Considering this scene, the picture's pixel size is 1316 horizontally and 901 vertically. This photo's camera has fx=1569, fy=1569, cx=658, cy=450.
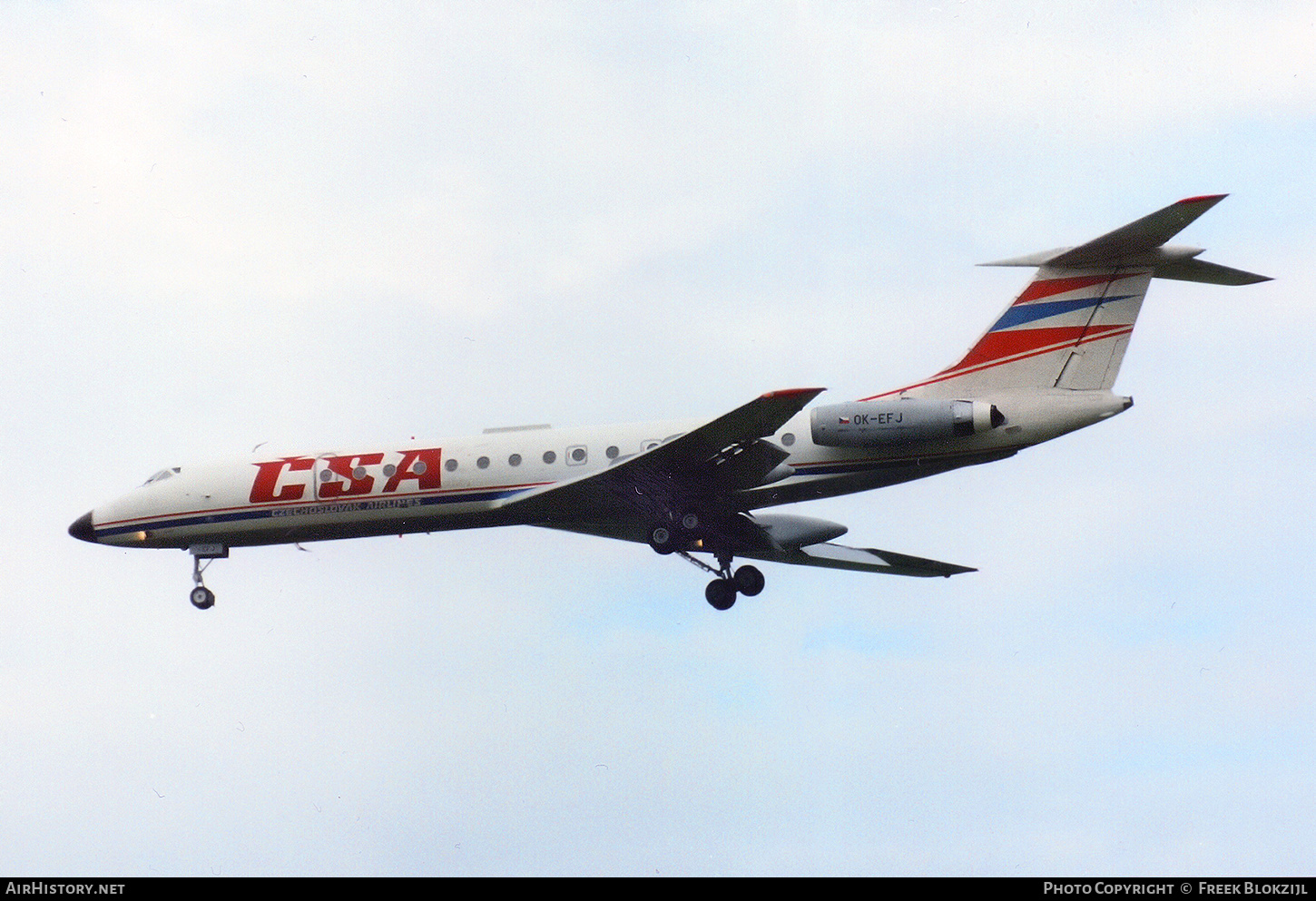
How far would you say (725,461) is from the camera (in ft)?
86.4

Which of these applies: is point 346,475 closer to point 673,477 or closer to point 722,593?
point 673,477

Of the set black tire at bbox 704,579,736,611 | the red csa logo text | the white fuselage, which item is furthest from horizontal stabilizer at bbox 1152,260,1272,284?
the red csa logo text

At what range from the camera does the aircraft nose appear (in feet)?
97.1

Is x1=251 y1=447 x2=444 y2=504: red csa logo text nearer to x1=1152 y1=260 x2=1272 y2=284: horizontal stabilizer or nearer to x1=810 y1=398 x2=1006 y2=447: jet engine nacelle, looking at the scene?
x1=810 y1=398 x2=1006 y2=447: jet engine nacelle

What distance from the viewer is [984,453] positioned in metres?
26.2

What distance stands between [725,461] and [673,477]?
0.99 meters

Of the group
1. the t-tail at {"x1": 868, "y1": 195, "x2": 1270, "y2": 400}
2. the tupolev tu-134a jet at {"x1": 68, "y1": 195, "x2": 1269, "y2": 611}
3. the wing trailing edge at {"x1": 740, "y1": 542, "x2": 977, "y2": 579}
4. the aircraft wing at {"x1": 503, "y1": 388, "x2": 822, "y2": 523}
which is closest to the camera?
the aircraft wing at {"x1": 503, "y1": 388, "x2": 822, "y2": 523}

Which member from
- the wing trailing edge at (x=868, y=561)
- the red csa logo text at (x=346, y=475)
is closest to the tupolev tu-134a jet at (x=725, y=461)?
the red csa logo text at (x=346, y=475)

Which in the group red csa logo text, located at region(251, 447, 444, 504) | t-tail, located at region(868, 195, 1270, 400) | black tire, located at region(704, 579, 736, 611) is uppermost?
t-tail, located at region(868, 195, 1270, 400)

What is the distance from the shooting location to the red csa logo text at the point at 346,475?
2770 centimetres

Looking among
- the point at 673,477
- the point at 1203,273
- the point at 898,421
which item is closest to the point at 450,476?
the point at 673,477

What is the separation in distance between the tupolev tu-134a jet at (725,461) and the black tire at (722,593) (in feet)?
0.12

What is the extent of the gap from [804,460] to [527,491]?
15.9 feet

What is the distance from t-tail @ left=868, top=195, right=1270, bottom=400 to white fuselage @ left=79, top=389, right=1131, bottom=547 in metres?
0.47
